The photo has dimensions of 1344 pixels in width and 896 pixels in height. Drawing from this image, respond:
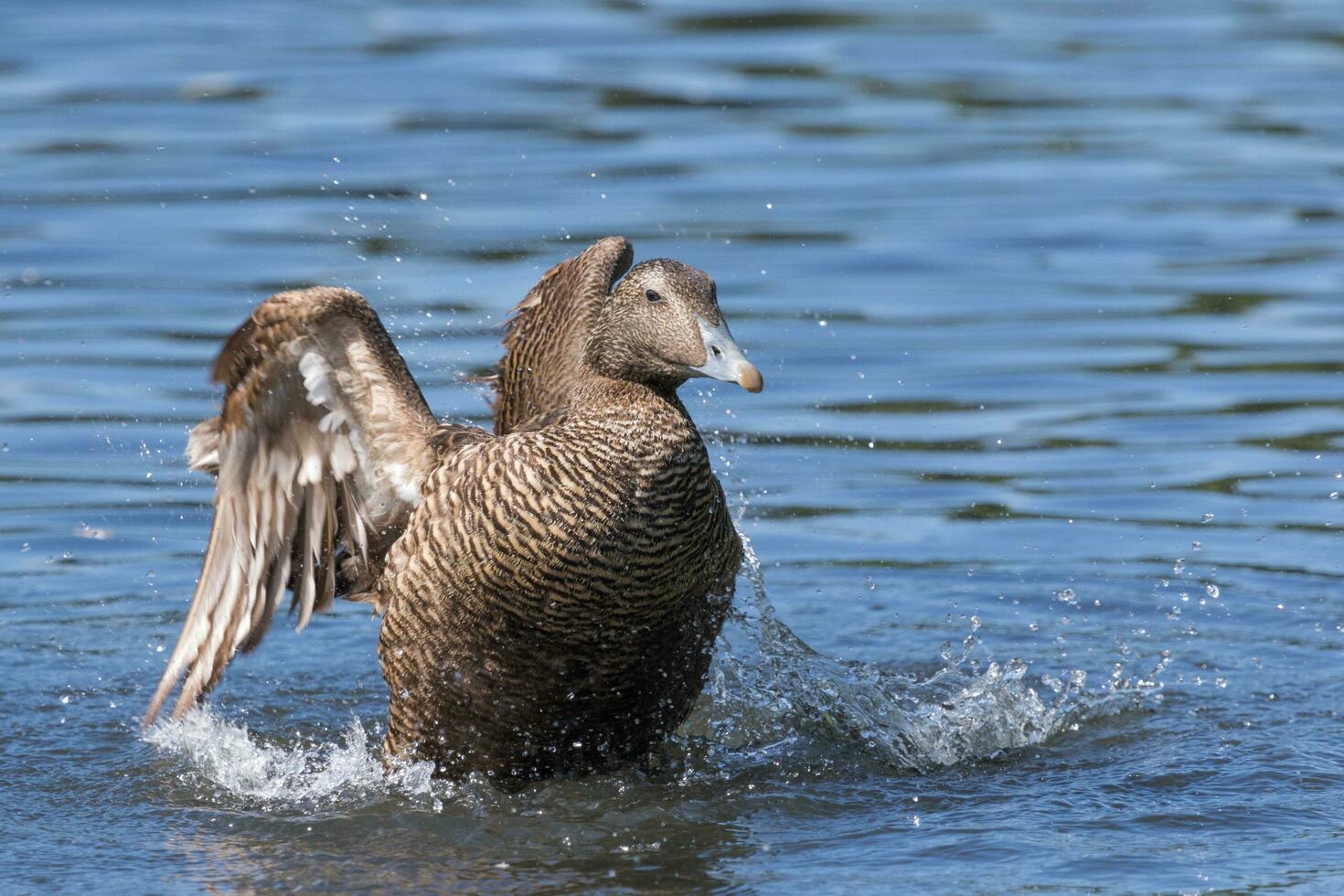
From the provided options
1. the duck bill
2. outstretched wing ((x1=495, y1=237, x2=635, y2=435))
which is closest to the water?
outstretched wing ((x1=495, y1=237, x2=635, y2=435))

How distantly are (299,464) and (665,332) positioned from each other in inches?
49.4

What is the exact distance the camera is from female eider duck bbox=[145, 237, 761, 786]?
614cm

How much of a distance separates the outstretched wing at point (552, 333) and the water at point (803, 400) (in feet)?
3.33

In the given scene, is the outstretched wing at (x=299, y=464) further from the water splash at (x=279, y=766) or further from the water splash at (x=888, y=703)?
the water splash at (x=888, y=703)

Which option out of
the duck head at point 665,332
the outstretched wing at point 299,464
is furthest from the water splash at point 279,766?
the duck head at point 665,332

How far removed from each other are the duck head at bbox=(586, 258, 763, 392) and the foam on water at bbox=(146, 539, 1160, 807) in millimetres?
1266

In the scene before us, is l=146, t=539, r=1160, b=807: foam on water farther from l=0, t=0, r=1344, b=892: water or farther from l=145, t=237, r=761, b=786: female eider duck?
l=145, t=237, r=761, b=786: female eider duck

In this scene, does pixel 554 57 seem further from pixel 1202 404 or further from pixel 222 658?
pixel 222 658

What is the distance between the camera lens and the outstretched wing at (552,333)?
7.62 meters

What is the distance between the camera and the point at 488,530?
6207mm

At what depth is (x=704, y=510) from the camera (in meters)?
6.25

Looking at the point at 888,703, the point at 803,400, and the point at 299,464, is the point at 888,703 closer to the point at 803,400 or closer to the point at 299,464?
the point at 299,464

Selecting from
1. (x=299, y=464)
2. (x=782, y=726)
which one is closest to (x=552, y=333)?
(x=299, y=464)

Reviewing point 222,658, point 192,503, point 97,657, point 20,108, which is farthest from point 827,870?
point 20,108
